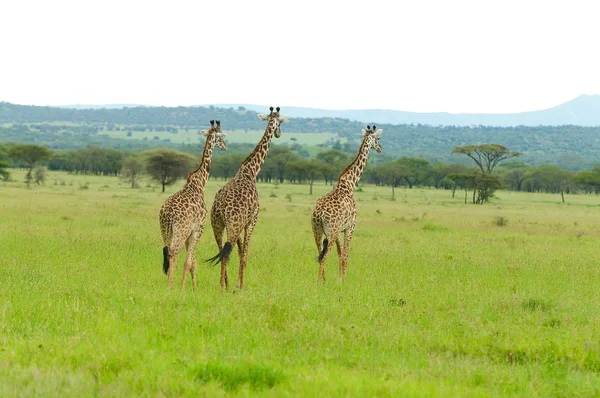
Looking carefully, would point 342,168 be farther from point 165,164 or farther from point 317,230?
point 317,230

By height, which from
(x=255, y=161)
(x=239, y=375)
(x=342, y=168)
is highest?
(x=255, y=161)

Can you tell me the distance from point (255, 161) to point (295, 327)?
4.34 meters

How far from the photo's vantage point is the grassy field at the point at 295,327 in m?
5.84

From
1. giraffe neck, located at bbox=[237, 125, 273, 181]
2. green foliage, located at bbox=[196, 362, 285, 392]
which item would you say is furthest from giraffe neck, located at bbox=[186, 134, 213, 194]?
green foliage, located at bbox=[196, 362, 285, 392]

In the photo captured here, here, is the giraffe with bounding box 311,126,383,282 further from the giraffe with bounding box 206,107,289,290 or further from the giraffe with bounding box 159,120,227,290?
the giraffe with bounding box 159,120,227,290

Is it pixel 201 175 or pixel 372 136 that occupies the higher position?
pixel 372 136

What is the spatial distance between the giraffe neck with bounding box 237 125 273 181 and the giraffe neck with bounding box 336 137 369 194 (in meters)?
1.45

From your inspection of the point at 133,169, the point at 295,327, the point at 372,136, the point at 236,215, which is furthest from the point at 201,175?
the point at 133,169

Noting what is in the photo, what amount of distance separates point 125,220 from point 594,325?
56.2 ft

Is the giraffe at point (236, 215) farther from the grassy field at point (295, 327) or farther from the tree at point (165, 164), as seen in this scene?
the tree at point (165, 164)

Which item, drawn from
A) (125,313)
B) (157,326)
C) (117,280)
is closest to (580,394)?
(157,326)

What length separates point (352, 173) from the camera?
12953mm

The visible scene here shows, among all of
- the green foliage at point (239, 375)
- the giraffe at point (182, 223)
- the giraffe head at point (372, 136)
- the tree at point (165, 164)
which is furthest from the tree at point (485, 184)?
the green foliage at point (239, 375)

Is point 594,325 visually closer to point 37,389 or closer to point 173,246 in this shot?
point 173,246
